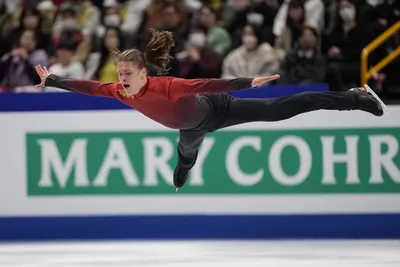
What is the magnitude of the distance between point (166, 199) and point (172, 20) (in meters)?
2.67

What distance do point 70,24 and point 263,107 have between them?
5221 mm

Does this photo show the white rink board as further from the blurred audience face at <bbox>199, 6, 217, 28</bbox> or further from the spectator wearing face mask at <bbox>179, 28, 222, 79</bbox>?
the blurred audience face at <bbox>199, 6, 217, 28</bbox>

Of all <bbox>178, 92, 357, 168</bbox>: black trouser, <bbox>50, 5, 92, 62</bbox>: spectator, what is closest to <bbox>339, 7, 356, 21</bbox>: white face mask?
<bbox>50, 5, 92, 62</bbox>: spectator

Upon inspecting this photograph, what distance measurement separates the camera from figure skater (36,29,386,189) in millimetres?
6930

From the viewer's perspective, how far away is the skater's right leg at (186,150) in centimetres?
747

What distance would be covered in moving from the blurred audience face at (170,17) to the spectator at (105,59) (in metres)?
0.54

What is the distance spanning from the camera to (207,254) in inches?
323

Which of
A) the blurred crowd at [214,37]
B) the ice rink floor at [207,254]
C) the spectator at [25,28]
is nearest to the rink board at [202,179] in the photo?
A: the ice rink floor at [207,254]

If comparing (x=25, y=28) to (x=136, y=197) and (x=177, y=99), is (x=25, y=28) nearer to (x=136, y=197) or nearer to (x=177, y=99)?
(x=136, y=197)

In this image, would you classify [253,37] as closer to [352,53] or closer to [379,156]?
[352,53]

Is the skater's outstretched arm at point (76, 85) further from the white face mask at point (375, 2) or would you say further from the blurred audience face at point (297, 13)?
the white face mask at point (375, 2)

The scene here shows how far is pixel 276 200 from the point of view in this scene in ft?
30.4

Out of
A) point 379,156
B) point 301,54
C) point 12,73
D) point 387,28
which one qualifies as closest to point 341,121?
point 379,156

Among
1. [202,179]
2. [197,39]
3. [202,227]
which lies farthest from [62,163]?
[197,39]
